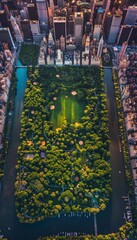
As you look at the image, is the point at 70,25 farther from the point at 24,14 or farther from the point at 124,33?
the point at 124,33

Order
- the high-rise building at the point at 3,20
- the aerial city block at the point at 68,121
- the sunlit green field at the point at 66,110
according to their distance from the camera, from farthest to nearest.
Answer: the high-rise building at the point at 3,20 < the sunlit green field at the point at 66,110 < the aerial city block at the point at 68,121

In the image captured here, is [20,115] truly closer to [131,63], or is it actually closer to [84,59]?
[84,59]

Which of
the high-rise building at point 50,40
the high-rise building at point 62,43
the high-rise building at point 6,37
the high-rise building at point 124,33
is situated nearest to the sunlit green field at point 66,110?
the high-rise building at point 62,43

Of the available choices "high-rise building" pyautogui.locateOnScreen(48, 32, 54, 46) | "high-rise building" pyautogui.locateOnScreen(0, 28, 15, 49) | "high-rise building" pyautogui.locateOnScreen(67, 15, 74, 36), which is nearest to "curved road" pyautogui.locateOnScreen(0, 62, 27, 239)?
"high-rise building" pyautogui.locateOnScreen(0, 28, 15, 49)

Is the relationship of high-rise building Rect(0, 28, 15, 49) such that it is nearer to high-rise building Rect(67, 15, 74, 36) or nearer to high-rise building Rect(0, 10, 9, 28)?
high-rise building Rect(0, 10, 9, 28)

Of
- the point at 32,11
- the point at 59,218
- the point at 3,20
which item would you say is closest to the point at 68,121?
the point at 59,218

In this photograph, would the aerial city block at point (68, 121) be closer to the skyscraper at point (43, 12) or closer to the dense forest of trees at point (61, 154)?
the dense forest of trees at point (61, 154)
